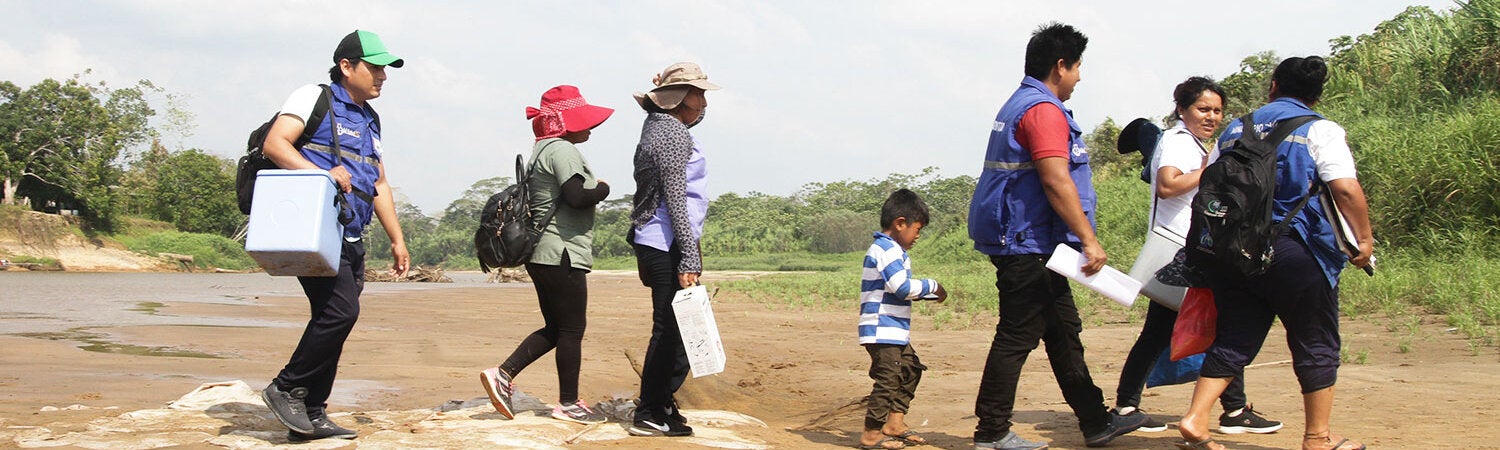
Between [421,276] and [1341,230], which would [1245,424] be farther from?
[421,276]

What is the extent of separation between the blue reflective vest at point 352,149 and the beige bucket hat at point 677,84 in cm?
119

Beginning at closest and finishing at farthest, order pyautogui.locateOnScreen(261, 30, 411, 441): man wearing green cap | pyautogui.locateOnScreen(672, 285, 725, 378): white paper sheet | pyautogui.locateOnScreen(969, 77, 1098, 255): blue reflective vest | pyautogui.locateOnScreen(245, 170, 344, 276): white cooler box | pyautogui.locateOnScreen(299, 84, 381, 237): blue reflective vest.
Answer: pyautogui.locateOnScreen(245, 170, 344, 276): white cooler box, pyautogui.locateOnScreen(969, 77, 1098, 255): blue reflective vest, pyautogui.locateOnScreen(261, 30, 411, 441): man wearing green cap, pyautogui.locateOnScreen(299, 84, 381, 237): blue reflective vest, pyautogui.locateOnScreen(672, 285, 725, 378): white paper sheet

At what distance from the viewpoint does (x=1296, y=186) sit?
3.96 metres

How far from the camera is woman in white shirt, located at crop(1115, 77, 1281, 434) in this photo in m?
4.76

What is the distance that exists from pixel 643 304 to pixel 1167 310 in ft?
40.0

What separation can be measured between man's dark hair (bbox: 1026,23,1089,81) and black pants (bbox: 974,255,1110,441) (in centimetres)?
75

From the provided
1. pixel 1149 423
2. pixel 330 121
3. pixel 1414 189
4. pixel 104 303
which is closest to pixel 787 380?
pixel 1149 423

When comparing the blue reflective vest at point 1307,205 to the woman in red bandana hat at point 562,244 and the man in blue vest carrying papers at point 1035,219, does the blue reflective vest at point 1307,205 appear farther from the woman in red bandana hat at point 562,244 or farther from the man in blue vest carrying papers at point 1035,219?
the woman in red bandana hat at point 562,244

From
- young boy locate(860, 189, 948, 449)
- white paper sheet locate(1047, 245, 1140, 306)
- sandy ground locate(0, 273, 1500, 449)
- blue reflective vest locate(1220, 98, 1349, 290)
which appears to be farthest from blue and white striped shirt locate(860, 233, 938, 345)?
blue reflective vest locate(1220, 98, 1349, 290)

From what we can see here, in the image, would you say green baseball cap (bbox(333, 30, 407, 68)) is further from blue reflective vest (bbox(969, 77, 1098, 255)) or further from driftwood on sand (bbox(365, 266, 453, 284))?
driftwood on sand (bbox(365, 266, 453, 284))

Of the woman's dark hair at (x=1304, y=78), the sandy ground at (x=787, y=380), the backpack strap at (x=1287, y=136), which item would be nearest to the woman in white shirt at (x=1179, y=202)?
the sandy ground at (x=787, y=380)

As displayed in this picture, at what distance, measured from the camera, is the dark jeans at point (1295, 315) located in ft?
12.9

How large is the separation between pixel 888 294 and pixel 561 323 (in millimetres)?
1455

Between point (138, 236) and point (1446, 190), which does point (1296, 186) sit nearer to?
point (1446, 190)
